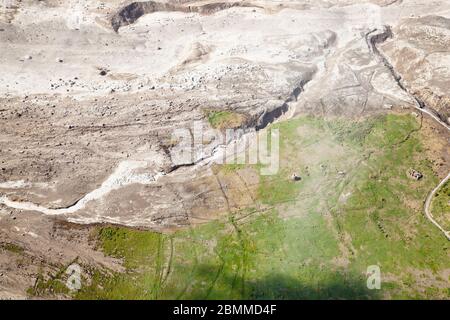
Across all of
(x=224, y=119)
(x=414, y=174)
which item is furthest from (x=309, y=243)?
(x=224, y=119)

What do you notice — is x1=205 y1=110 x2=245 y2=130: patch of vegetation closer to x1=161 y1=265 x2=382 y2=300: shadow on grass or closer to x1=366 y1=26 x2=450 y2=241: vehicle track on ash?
x1=161 y1=265 x2=382 y2=300: shadow on grass

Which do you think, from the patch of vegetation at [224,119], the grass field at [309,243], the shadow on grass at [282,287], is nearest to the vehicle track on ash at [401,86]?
the grass field at [309,243]

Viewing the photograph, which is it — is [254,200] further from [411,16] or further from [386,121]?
[411,16]

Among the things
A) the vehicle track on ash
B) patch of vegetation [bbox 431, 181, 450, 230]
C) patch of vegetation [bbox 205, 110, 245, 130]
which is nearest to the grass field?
patch of vegetation [bbox 431, 181, 450, 230]

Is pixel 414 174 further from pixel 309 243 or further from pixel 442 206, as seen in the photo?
pixel 309 243

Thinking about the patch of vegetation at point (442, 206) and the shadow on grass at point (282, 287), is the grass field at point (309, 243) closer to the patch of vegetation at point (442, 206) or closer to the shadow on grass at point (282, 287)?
the shadow on grass at point (282, 287)
